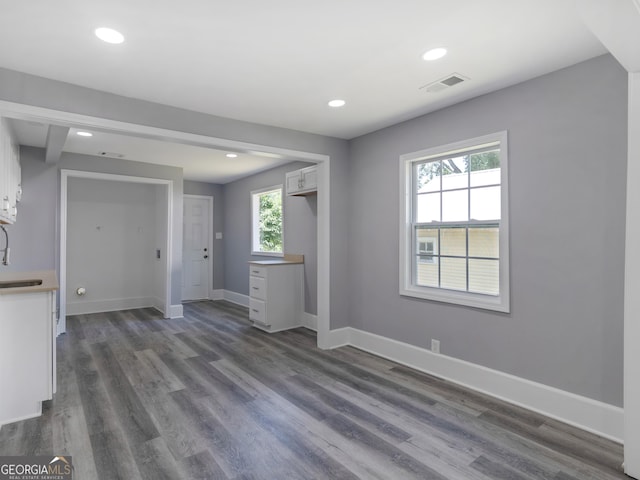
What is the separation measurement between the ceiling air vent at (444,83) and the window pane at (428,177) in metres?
0.81

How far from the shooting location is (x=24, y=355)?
8.55 feet

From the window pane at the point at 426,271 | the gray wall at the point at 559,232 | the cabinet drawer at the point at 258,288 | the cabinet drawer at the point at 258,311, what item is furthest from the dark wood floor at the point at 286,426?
the cabinet drawer at the point at 258,288

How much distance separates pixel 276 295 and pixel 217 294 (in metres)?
2.85

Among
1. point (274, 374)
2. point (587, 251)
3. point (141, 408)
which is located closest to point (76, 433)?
point (141, 408)

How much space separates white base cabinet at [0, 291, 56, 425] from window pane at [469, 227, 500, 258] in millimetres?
3454

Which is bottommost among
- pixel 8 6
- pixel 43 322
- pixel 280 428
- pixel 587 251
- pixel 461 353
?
pixel 280 428

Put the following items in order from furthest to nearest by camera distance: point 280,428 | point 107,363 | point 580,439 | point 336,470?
1. point 107,363
2. point 280,428
3. point 580,439
4. point 336,470

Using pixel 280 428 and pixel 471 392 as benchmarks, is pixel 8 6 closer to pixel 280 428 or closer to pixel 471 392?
pixel 280 428

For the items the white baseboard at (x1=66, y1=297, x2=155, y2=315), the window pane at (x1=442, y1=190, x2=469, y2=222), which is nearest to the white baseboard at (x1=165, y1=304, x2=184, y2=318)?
the white baseboard at (x1=66, y1=297, x2=155, y2=315)

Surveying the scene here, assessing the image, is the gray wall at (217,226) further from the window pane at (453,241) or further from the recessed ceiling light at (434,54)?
the recessed ceiling light at (434,54)

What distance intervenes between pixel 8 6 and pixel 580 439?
4139 mm

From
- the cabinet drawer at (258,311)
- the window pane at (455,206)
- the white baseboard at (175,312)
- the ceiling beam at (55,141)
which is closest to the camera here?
the window pane at (455,206)

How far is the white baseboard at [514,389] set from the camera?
238cm

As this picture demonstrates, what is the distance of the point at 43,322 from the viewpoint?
8.82 feet
